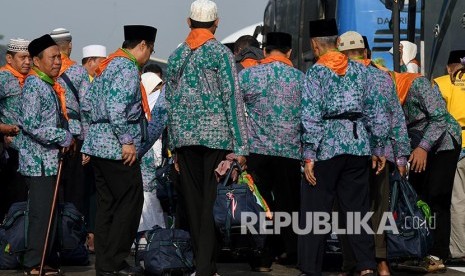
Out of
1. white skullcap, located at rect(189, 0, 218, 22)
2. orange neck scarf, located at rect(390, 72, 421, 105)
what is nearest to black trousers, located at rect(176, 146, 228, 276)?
white skullcap, located at rect(189, 0, 218, 22)

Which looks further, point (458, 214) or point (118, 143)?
point (458, 214)

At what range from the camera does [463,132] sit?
41.4 feet

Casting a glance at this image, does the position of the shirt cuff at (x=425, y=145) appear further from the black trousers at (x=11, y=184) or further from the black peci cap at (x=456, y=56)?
the black trousers at (x=11, y=184)

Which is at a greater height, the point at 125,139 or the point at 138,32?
the point at 138,32

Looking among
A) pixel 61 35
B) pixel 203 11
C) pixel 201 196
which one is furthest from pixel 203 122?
pixel 61 35

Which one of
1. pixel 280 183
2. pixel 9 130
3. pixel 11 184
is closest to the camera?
pixel 280 183

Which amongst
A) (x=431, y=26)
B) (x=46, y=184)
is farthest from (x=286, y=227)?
(x=431, y=26)

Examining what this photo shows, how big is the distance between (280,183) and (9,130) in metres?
2.47

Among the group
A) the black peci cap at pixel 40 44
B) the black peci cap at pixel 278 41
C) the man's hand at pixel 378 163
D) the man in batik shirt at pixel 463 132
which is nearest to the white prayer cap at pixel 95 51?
the black peci cap at pixel 278 41

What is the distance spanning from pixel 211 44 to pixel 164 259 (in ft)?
5.75

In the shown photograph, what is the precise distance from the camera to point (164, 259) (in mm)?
10711

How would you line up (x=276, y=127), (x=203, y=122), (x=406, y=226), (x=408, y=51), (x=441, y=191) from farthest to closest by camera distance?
(x=408, y=51)
(x=441, y=191)
(x=276, y=127)
(x=406, y=226)
(x=203, y=122)

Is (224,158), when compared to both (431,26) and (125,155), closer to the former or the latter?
(125,155)

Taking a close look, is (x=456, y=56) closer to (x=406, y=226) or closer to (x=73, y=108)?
(x=406, y=226)
